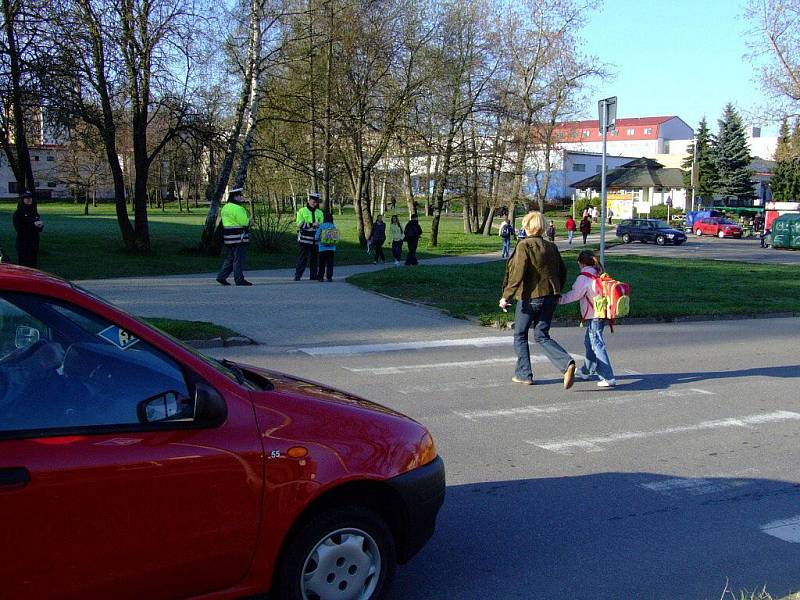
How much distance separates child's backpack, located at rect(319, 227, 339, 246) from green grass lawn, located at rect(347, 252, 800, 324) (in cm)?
112

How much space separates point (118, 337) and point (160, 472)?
57cm

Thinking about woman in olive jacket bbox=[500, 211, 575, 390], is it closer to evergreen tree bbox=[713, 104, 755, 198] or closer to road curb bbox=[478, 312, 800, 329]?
road curb bbox=[478, 312, 800, 329]

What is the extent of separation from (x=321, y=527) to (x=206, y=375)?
0.83 meters

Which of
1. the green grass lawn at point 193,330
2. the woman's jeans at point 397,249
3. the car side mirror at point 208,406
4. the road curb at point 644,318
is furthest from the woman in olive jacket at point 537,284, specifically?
the woman's jeans at point 397,249

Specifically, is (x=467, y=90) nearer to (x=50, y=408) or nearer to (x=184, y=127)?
(x=184, y=127)

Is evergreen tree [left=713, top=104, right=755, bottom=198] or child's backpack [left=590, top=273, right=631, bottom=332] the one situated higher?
evergreen tree [left=713, top=104, right=755, bottom=198]

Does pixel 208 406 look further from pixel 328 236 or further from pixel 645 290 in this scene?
pixel 645 290

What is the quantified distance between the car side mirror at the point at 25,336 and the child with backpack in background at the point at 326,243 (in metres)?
15.8

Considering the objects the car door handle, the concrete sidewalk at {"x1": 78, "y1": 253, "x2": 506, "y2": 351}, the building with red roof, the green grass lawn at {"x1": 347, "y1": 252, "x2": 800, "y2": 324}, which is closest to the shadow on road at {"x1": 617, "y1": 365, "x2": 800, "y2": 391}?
the concrete sidewalk at {"x1": 78, "y1": 253, "x2": 506, "y2": 351}

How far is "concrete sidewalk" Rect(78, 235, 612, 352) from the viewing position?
12.4 metres

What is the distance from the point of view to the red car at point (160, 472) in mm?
2930

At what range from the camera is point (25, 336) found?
3178 millimetres

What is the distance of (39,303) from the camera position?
3104 millimetres

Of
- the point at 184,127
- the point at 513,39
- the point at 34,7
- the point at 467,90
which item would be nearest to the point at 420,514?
the point at 34,7
